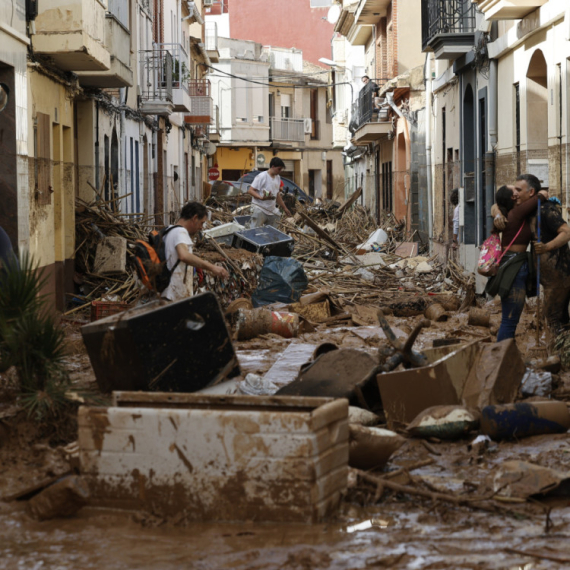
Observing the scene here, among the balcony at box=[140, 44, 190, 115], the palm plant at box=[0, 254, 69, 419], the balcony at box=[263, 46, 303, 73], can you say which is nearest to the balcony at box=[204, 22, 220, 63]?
the balcony at box=[263, 46, 303, 73]

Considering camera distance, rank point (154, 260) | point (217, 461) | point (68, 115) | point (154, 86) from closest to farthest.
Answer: point (217, 461) < point (154, 260) < point (68, 115) < point (154, 86)

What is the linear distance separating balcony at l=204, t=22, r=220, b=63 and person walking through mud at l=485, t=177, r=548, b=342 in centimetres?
4040

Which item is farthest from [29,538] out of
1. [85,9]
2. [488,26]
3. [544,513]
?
[488,26]

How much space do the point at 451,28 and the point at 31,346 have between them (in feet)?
46.0

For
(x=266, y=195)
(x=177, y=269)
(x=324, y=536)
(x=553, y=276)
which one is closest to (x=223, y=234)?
(x=266, y=195)

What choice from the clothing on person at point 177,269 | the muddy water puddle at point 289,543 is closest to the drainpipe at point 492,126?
the clothing on person at point 177,269

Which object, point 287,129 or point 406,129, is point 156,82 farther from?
point 287,129

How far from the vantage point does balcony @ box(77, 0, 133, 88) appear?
15984mm

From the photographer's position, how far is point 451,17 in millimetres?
18531

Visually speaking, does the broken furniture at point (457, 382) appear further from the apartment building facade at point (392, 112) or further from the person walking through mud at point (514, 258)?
the apartment building facade at point (392, 112)

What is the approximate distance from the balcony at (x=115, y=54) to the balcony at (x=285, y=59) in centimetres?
4226

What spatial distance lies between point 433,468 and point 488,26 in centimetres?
1224

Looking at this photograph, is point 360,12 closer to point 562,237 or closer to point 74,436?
point 562,237

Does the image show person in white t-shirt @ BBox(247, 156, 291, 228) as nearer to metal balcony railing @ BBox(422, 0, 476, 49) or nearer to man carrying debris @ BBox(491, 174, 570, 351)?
metal balcony railing @ BBox(422, 0, 476, 49)
